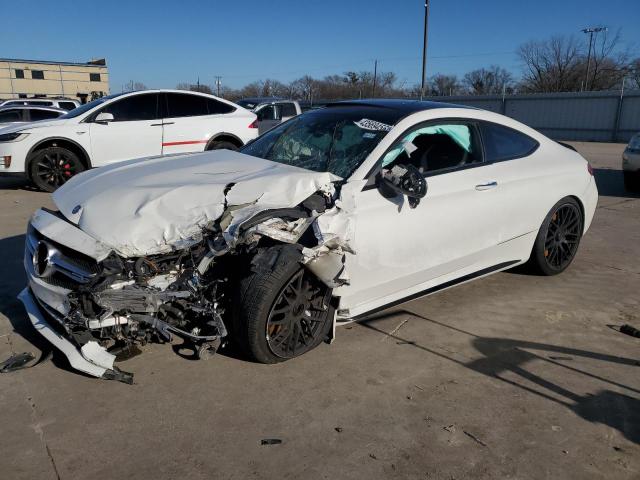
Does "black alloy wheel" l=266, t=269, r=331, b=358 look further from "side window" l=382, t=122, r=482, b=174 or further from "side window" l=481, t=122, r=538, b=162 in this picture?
"side window" l=481, t=122, r=538, b=162

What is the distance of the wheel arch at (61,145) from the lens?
8.63m

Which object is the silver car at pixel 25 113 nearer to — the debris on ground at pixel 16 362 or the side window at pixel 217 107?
Answer: the side window at pixel 217 107

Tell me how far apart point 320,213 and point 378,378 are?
3.54 feet

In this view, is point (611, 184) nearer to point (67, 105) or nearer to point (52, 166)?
point (52, 166)

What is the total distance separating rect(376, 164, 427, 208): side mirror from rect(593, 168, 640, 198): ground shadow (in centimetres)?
769

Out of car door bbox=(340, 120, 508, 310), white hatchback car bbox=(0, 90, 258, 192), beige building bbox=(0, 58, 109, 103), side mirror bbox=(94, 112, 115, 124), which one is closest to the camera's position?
car door bbox=(340, 120, 508, 310)

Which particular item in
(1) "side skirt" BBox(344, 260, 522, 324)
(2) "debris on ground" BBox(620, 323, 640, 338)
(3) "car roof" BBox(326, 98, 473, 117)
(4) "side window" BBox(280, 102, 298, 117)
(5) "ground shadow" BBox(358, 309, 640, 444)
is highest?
(4) "side window" BBox(280, 102, 298, 117)

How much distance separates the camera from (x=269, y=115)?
1521cm

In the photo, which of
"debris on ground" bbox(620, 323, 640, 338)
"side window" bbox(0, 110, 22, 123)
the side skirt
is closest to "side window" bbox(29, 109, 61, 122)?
"side window" bbox(0, 110, 22, 123)

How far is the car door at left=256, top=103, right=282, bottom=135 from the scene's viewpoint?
48.9ft

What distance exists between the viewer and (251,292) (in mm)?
3045

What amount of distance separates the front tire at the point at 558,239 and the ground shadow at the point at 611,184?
549cm

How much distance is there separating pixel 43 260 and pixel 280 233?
145 cm

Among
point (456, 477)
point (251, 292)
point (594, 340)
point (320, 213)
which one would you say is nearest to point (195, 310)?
point (251, 292)
